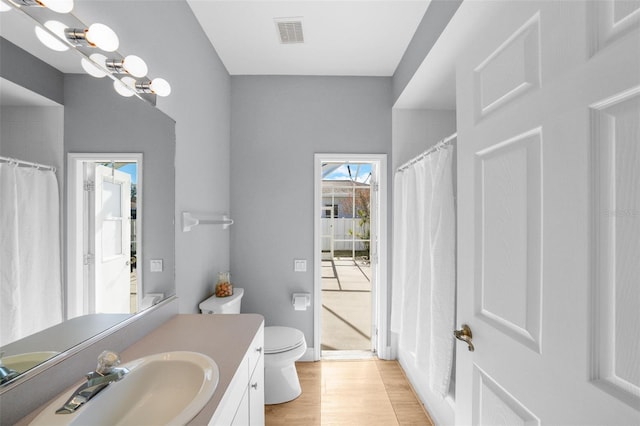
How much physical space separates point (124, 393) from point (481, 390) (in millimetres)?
1185

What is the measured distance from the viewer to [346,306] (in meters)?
4.07

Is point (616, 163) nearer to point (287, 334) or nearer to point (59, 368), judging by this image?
point (59, 368)

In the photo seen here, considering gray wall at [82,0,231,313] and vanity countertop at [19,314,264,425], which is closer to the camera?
vanity countertop at [19,314,264,425]

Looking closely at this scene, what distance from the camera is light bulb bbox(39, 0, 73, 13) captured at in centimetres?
85

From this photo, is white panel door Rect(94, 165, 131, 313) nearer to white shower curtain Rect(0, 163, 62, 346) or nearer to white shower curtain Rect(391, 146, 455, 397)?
white shower curtain Rect(0, 163, 62, 346)

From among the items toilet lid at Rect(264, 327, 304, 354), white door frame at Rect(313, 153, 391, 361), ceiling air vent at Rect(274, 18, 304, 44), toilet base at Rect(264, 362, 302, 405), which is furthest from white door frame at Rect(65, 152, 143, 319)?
white door frame at Rect(313, 153, 391, 361)

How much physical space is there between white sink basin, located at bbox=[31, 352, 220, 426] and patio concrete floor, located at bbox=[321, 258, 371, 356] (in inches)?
80.9

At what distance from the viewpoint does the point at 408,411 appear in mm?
1979

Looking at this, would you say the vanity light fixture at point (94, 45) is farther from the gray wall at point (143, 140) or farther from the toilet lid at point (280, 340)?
the toilet lid at point (280, 340)

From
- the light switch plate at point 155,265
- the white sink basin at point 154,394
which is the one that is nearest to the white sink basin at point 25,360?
the white sink basin at point 154,394

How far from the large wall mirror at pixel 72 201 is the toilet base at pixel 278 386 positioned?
1.08m

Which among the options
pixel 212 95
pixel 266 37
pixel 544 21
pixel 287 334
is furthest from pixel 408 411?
pixel 266 37

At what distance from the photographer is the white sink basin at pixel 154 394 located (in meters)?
0.77

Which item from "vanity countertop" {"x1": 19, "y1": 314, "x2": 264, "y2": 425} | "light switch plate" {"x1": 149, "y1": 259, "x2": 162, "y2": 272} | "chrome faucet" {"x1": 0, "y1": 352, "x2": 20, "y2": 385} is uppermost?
"light switch plate" {"x1": 149, "y1": 259, "x2": 162, "y2": 272}
